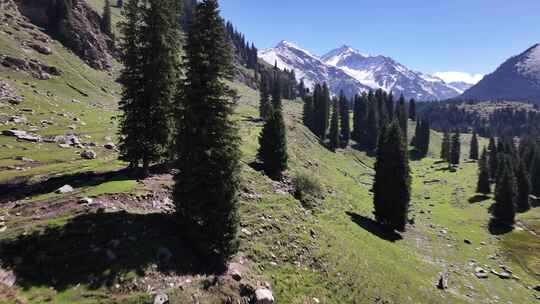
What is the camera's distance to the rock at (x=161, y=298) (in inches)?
701

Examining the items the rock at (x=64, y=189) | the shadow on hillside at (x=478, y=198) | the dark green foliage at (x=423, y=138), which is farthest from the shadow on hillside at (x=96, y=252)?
the dark green foliage at (x=423, y=138)

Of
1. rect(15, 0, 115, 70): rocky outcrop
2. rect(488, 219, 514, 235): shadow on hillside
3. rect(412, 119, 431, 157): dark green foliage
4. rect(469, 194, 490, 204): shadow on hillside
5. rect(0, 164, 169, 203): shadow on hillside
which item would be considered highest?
rect(15, 0, 115, 70): rocky outcrop

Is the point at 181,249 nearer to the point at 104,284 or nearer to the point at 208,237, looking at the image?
the point at 208,237

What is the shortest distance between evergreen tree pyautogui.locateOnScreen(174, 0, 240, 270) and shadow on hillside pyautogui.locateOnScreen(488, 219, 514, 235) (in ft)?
237

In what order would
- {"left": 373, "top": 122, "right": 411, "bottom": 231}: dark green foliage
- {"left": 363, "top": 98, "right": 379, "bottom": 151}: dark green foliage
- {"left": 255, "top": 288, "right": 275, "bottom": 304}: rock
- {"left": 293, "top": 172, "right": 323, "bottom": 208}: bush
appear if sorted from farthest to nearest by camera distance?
{"left": 363, "top": 98, "right": 379, "bottom": 151}: dark green foliage < {"left": 373, "top": 122, "right": 411, "bottom": 231}: dark green foliage < {"left": 293, "top": 172, "right": 323, "bottom": 208}: bush < {"left": 255, "top": 288, "right": 275, "bottom": 304}: rock

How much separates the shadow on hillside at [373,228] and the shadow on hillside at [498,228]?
3408 cm

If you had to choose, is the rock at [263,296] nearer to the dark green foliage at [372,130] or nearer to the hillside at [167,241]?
the hillside at [167,241]

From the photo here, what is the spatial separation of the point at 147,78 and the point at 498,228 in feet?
266

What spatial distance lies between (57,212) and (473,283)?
48.2 m

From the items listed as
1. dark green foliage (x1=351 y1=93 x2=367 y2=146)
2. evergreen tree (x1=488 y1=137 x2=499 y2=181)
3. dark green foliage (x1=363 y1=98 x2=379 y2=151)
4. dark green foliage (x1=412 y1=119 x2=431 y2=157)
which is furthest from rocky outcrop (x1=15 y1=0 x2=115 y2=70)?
dark green foliage (x1=412 y1=119 x2=431 y2=157)

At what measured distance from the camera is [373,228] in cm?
5203

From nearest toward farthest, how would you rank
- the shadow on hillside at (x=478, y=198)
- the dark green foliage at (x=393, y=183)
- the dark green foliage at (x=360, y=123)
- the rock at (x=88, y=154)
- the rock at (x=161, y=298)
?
1. the rock at (x=161, y=298)
2. the rock at (x=88, y=154)
3. the dark green foliage at (x=393, y=183)
4. the shadow on hillside at (x=478, y=198)
5. the dark green foliage at (x=360, y=123)

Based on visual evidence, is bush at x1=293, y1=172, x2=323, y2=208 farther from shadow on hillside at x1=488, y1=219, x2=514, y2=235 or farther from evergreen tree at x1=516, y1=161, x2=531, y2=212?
evergreen tree at x1=516, y1=161, x2=531, y2=212

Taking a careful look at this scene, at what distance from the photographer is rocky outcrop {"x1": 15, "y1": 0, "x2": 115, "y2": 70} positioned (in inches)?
4072
